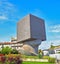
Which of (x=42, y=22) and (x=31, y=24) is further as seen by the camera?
(x=42, y=22)

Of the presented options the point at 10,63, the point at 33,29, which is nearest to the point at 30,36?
the point at 33,29

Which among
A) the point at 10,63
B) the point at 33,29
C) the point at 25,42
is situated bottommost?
the point at 10,63

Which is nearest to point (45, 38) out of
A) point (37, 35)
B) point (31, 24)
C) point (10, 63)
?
point (37, 35)

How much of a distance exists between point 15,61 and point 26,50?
32229 mm

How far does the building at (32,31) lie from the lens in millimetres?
45719

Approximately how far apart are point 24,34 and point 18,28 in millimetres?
5086

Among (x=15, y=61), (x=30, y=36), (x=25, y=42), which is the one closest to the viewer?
(x=15, y=61)

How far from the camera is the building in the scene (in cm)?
4572

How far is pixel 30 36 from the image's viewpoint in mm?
44875

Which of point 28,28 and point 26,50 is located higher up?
point 28,28

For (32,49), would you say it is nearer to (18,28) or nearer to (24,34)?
(24,34)

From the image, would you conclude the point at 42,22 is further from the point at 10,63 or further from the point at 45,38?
the point at 10,63

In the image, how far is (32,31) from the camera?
45.7 metres

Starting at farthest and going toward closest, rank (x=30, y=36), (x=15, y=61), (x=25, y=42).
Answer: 1. (x=25, y=42)
2. (x=30, y=36)
3. (x=15, y=61)
